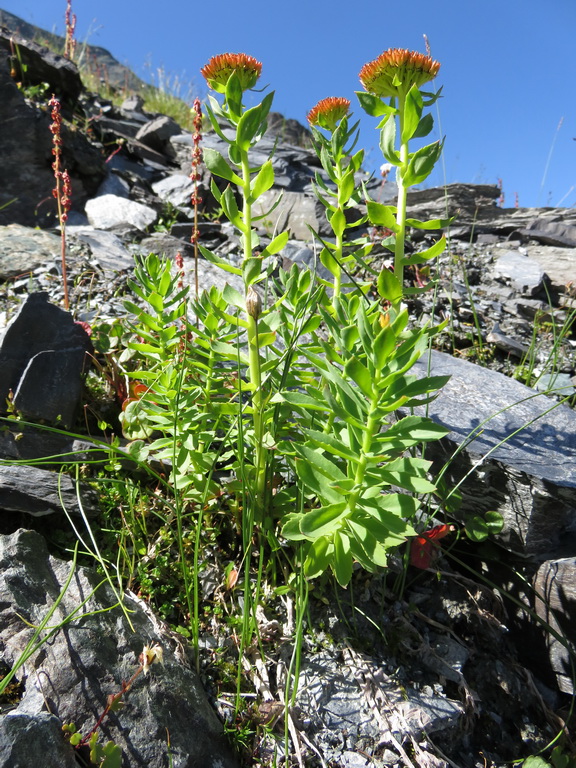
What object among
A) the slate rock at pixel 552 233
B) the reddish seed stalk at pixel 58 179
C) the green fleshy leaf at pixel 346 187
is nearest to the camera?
the green fleshy leaf at pixel 346 187

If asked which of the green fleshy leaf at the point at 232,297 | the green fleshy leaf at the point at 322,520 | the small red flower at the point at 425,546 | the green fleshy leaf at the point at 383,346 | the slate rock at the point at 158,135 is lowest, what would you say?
the small red flower at the point at 425,546

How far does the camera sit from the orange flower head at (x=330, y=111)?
7.32 feet

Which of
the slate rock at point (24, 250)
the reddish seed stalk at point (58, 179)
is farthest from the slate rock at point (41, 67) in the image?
the reddish seed stalk at point (58, 179)

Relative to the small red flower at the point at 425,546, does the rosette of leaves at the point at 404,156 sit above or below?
above

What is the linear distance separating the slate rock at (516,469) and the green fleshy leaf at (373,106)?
1.02 m

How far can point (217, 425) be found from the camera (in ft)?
7.18

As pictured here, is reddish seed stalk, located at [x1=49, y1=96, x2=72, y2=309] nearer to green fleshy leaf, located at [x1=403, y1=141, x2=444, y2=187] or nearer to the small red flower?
green fleshy leaf, located at [x1=403, y1=141, x2=444, y2=187]

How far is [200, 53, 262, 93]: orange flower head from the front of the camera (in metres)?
1.96

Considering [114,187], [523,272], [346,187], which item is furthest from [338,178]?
[114,187]

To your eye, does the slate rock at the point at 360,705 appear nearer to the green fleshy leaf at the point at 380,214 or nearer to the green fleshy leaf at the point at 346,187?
the green fleshy leaf at the point at 380,214

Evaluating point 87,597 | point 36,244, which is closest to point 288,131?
point 36,244

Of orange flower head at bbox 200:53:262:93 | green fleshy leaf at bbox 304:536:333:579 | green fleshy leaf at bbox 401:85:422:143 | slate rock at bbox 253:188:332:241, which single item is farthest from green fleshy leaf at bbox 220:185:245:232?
slate rock at bbox 253:188:332:241

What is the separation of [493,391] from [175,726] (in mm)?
2131

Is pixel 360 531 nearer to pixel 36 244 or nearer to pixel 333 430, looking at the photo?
pixel 333 430
